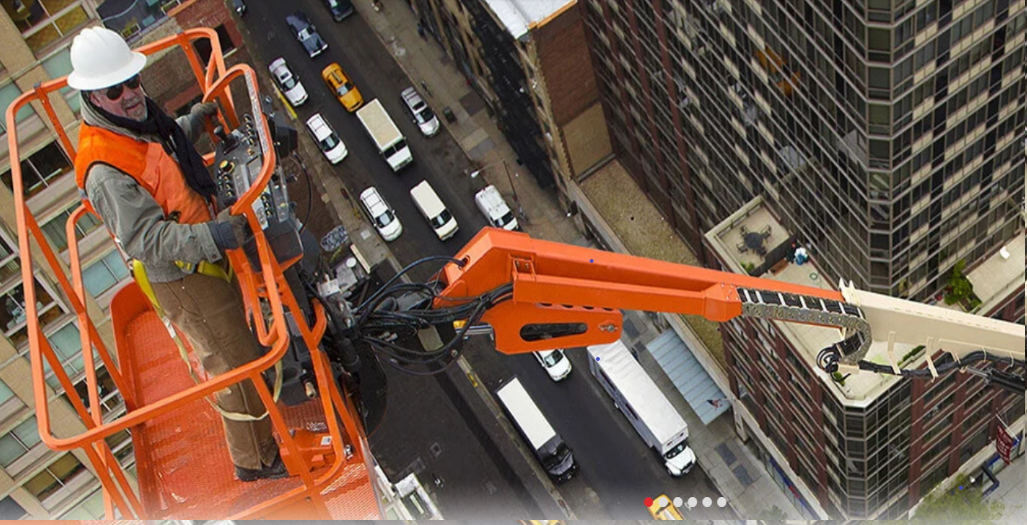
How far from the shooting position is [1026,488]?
301 ft

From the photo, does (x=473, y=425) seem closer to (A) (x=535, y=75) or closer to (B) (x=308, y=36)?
(A) (x=535, y=75)

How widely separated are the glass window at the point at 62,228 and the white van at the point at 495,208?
48089 millimetres

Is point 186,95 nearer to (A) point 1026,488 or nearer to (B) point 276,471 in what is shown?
(B) point 276,471

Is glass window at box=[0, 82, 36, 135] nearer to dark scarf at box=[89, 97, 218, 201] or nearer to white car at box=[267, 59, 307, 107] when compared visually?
dark scarf at box=[89, 97, 218, 201]

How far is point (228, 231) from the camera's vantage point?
35.6 meters

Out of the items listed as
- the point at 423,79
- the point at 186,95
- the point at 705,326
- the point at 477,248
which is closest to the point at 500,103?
the point at 423,79

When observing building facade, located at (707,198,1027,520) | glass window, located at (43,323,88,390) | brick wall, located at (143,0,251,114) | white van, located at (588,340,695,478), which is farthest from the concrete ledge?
glass window, located at (43,323,88,390)

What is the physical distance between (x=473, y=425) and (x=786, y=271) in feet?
92.9

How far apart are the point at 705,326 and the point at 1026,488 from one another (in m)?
21.4

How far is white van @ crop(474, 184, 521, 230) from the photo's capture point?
335 feet

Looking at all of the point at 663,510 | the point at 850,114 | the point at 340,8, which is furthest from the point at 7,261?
the point at 340,8

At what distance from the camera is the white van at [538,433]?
93000 mm

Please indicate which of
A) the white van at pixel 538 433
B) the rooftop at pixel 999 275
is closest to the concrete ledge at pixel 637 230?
the white van at pixel 538 433

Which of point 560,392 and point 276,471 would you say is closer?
point 276,471
